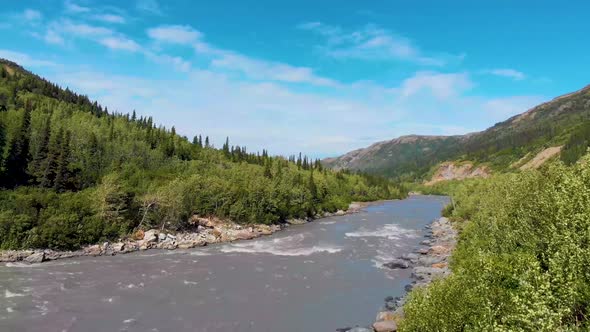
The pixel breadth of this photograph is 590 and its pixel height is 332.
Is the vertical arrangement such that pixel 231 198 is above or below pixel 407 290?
above

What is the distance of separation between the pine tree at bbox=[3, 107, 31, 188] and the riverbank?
1146 inches

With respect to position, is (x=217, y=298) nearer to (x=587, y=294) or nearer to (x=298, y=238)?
(x=587, y=294)

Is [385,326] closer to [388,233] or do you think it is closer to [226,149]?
[388,233]

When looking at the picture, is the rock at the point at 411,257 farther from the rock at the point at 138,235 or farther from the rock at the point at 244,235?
the rock at the point at 138,235

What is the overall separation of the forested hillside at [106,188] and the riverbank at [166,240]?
5.52ft

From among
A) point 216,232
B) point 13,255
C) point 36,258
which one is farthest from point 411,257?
point 13,255

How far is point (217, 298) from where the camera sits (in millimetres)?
38688

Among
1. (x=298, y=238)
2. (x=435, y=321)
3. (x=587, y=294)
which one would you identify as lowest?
(x=298, y=238)

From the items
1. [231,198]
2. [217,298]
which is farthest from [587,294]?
[231,198]

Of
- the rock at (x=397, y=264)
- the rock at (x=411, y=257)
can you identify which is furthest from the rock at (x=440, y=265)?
the rock at (x=411, y=257)

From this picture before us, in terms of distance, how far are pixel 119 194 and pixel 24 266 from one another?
2028cm

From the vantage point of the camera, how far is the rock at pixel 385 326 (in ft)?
97.7

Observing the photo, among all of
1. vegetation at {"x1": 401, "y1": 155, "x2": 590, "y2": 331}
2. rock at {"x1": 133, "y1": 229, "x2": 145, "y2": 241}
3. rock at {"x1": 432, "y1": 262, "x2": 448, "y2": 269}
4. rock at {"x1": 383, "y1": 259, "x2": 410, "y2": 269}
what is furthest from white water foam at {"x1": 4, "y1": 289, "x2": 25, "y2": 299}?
rock at {"x1": 432, "y1": 262, "x2": 448, "y2": 269}

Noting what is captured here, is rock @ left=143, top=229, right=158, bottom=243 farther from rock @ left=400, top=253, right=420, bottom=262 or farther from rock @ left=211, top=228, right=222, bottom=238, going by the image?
rock @ left=400, top=253, right=420, bottom=262
